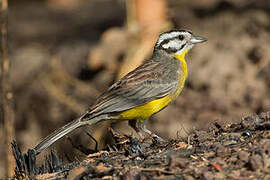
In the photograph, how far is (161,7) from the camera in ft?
49.5

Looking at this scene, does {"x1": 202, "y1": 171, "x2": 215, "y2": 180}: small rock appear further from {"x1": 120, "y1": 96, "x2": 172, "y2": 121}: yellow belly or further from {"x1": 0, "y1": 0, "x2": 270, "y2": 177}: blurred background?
{"x1": 0, "y1": 0, "x2": 270, "y2": 177}: blurred background

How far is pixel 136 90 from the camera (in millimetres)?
8375

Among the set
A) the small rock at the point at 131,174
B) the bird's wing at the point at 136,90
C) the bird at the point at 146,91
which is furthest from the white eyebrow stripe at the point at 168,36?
the small rock at the point at 131,174

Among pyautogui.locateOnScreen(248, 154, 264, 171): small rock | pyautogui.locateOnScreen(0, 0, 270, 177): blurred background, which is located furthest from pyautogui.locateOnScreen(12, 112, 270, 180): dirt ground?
pyautogui.locateOnScreen(0, 0, 270, 177): blurred background

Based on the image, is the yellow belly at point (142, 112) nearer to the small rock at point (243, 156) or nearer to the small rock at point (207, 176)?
the small rock at point (243, 156)

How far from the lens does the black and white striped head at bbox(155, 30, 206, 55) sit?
8.79 metres

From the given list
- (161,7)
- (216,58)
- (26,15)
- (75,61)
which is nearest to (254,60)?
(216,58)

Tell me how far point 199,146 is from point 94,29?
44.1ft

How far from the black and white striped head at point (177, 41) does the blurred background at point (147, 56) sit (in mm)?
1562

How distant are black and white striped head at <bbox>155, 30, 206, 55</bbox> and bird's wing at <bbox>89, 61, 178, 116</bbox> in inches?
13.0

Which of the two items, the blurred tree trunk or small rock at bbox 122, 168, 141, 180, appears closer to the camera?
small rock at bbox 122, 168, 141, 180

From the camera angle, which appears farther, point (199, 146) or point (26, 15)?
point (26, 15)

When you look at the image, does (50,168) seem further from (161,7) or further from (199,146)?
(161,7)

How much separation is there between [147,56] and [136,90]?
207 inches
